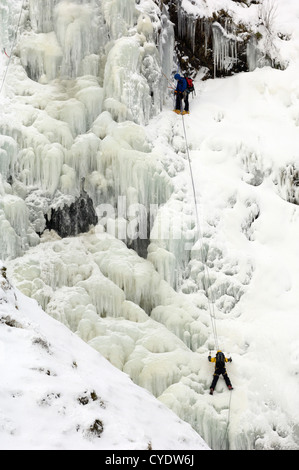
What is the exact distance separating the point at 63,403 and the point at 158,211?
5.81 meters

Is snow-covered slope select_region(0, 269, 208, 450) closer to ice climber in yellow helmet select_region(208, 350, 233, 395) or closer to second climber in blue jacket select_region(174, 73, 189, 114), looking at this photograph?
ice climber in yellow helmet select_region(208, 350, 233, 395)

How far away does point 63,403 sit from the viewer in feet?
12.6

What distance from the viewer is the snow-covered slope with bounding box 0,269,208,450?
11.6ft

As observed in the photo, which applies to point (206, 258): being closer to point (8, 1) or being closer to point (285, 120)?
point (285, 120)

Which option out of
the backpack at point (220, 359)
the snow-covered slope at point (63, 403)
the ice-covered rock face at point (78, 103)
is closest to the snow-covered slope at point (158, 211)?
the ice-covered rock face at point (78, 103)

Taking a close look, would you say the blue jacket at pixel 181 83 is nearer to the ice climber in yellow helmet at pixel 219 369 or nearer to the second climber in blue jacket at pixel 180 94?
the second climber in blue jacket at pixel 180 94

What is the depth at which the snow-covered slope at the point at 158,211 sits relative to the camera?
784 cm

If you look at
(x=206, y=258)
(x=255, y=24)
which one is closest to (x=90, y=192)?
(x=206, y=258)

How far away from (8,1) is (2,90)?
2.15 meters

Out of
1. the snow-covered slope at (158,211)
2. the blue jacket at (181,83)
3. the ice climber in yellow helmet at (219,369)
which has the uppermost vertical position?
the blue jacket at (181,83)

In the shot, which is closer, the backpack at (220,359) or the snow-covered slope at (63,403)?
the snow-covered slope at (63,403)

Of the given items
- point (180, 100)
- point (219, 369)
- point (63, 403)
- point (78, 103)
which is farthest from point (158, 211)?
point (63, 403)

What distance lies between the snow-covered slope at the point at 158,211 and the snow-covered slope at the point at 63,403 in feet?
8.94

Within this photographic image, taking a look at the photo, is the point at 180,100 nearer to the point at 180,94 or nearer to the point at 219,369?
the point at 180,94
